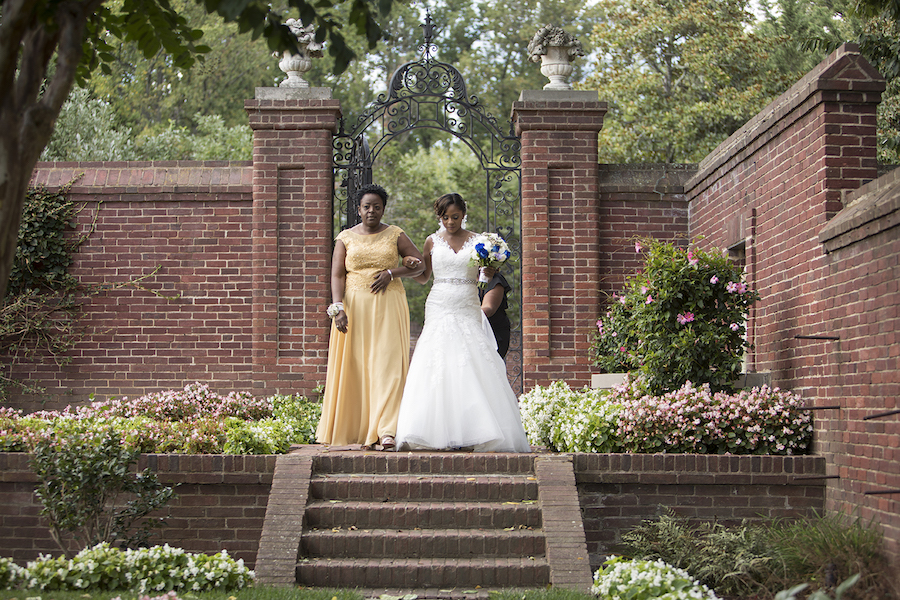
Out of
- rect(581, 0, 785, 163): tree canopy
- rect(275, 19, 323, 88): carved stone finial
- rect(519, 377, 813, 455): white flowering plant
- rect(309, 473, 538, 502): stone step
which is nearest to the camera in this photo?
rect(309, 473, 538, 502): stone step

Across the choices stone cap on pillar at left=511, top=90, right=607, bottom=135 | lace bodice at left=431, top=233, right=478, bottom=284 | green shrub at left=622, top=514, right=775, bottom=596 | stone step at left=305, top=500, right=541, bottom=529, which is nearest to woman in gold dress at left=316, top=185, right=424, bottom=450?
lace bodice at left=431, top=233, right=478, bottom=284

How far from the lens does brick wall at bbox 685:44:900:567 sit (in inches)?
233

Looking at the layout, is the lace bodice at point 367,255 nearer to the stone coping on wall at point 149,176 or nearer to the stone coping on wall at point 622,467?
the stone coping on wall at point 622,467

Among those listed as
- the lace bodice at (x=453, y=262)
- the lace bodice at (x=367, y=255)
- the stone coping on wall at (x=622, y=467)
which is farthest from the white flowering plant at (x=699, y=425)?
the lace bodice at (x=367, y=255)

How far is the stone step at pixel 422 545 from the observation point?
19.9 ft

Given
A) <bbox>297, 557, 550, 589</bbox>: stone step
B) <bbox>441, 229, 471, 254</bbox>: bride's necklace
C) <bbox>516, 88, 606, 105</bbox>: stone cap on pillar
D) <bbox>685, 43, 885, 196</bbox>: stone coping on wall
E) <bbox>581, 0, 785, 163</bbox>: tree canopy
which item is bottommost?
<bbox>297, 557, 550, 589</bbox>: stone step

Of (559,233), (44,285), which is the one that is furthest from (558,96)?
(44,285)

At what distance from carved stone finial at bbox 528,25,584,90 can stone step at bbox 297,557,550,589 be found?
20.2 ft

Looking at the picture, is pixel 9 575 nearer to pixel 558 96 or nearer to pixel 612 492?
pixel 612 492

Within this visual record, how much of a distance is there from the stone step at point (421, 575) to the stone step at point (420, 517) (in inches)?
21.1

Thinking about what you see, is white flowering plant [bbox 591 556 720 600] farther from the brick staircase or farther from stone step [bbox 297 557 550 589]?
stone step [bbox 297 557 550 589]

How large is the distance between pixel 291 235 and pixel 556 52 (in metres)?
3.56

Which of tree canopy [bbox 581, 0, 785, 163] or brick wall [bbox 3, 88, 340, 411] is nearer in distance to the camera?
brick wall [bbox 3, 88, 340, 411]

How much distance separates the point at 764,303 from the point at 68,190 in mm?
7305
